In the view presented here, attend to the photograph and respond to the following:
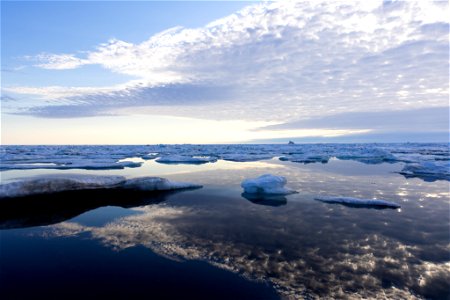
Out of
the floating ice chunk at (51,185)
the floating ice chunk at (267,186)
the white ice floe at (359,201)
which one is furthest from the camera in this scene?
the floating ice chunk at (267,186)

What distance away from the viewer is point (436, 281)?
508 cm

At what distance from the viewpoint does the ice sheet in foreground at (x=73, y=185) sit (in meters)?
10.1

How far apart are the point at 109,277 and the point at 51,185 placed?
6.91 m

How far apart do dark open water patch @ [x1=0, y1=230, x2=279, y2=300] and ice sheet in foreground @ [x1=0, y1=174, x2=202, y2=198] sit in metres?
4.11

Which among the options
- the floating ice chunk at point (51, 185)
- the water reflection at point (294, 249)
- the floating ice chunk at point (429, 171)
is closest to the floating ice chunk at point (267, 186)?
the water reflection at point (294, 249)

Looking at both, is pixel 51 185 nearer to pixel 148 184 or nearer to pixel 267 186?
pixel 148 184

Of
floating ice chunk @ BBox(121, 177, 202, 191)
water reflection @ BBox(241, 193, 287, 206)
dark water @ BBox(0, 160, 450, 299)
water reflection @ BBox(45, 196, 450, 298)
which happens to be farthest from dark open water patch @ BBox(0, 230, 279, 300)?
floating ice chunk @ BBox(121, 177, 202, 191)

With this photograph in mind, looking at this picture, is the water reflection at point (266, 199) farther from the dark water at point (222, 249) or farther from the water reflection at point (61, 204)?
the water reflection at point (61, 204)

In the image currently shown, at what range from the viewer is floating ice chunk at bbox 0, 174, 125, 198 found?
10.0 m

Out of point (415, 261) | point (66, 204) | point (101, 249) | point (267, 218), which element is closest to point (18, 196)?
point (66, 204)

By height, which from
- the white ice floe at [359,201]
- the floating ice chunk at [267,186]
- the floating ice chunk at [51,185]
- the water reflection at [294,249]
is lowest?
the water reflection at [294,249]

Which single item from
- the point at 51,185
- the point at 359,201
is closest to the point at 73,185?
the point at 51,185

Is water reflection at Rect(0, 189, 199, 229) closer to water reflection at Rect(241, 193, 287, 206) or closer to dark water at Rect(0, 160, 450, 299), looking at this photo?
dark water at Rect(0, 160, 450, 299)

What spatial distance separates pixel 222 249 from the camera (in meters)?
6.41
